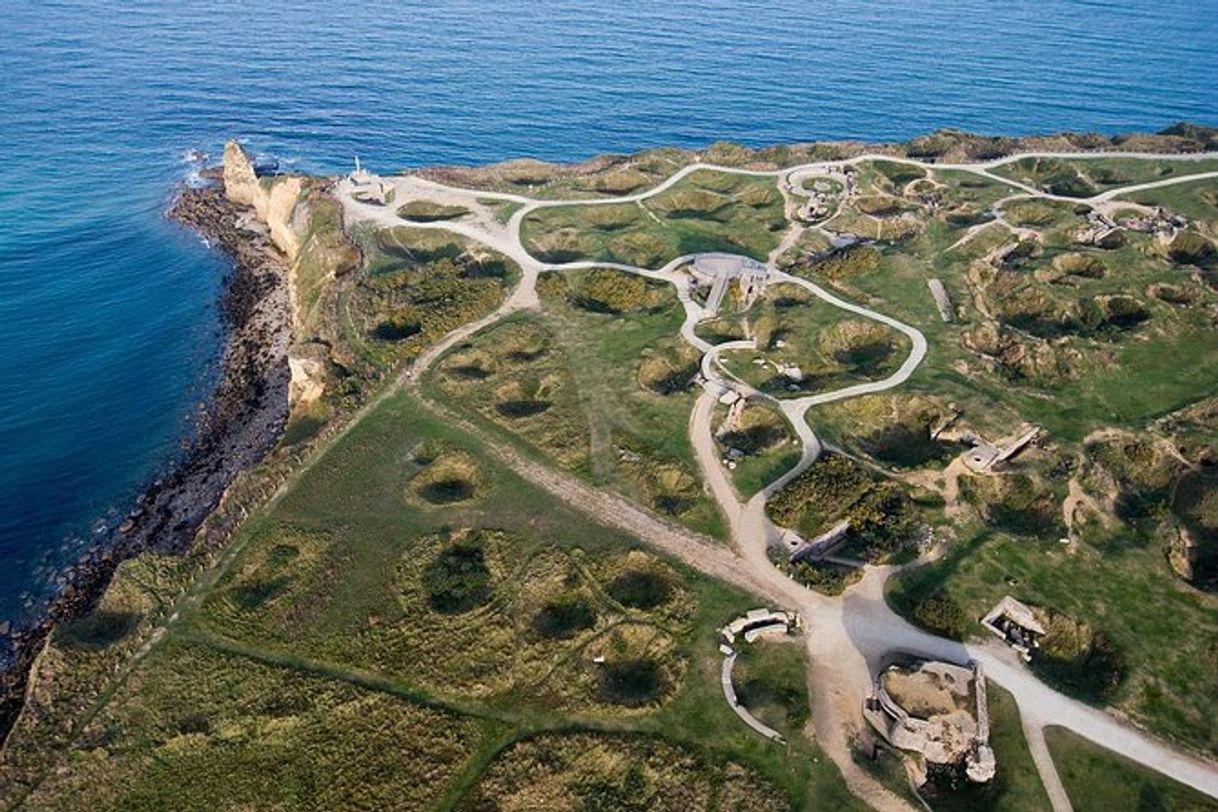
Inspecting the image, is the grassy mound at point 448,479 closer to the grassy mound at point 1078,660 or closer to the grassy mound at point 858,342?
the grassy mound at point 858,342

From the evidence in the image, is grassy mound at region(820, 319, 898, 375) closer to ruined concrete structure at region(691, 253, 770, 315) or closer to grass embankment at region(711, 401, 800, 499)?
ruined concrete structure at region(691, 253, 770, 315)

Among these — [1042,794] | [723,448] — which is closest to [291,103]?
[723,448]

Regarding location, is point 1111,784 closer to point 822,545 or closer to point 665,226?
point 822,545

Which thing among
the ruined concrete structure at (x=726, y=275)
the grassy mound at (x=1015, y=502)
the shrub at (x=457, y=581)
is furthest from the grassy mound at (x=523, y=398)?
the grassy mound at (x=1015, y=502)

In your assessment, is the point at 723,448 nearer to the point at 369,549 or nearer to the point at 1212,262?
the point at 369,549

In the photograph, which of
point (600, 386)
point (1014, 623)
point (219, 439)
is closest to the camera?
point (1014, 623)

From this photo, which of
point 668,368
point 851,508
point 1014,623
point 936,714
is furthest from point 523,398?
point 1014,623
